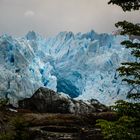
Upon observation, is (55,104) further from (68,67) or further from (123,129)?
(68,67)

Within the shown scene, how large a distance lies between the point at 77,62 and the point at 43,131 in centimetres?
9871

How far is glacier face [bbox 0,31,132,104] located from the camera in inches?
4734

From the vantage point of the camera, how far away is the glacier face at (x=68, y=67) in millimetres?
120250

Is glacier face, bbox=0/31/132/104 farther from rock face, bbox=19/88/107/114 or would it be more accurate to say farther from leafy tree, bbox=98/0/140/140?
leafy tree, bbox=98/0/140/140

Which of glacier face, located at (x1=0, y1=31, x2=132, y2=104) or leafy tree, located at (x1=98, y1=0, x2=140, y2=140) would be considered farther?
glacier face, located at (x1=0, y1=31, x2=132, y2=104)

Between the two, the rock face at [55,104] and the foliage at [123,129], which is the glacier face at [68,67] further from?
the foliage at [123,129]

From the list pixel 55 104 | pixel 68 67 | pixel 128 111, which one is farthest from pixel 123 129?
pixel 68 67

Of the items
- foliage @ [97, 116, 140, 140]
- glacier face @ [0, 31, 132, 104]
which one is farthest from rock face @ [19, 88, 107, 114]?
foliage @ [97, 116, 140, 140]

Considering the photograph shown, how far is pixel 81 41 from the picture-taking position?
15538 centimetres

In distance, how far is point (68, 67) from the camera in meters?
149

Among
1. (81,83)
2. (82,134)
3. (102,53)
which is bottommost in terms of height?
(82,134)

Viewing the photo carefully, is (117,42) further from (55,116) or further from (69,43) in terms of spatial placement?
(55,116)

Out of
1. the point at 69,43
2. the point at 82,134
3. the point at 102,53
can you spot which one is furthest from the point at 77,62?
the point at 82,134

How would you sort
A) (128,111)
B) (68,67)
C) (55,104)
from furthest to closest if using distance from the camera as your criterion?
(68,67), (55,104), (128,111)
